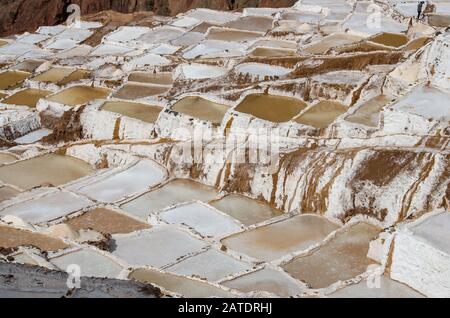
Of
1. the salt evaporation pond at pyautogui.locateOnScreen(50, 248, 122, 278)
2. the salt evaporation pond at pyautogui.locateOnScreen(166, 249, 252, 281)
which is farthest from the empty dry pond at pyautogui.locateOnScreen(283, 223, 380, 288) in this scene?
the salt evaporation pond at pyautogui.locateOnScreen(50, 248, 122, 278)

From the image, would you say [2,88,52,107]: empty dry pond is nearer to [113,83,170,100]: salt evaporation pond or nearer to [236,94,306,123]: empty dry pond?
[113,83,170,100]: salt evaporation pond

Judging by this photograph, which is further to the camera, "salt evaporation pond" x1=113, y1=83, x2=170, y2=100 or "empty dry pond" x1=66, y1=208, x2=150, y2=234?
"salt evaporation pond" x1=113, y1=83, x2=170, y2=100

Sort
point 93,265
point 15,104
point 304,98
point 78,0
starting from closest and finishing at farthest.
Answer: point 93,265, point 304,98, point 15,104, point 78,0

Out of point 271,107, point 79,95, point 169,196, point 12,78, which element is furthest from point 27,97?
point 169,196

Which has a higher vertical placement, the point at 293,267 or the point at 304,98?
the point at 304,98

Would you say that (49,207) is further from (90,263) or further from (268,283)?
(268,283)
